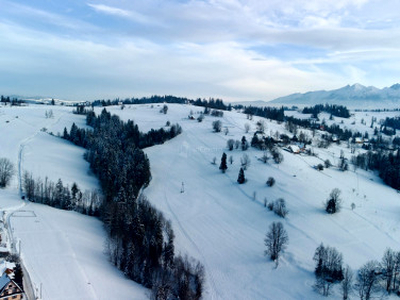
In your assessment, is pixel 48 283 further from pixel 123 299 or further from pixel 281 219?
pixel 281 219

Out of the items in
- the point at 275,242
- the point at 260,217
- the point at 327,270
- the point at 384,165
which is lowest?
the point at 327,270

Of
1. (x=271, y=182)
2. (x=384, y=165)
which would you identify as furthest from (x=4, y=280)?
(x=384, y=165)

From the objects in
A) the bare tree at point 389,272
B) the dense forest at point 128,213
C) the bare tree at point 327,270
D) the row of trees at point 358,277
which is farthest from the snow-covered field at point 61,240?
the bare tree at point 389,272

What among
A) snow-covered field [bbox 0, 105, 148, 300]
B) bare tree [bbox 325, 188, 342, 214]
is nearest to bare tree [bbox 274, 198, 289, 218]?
bare tree [bbox 325, 188, 342, 214]

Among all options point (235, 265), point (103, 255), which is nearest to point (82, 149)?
point (103, 255)

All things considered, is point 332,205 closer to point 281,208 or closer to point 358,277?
point 281,208

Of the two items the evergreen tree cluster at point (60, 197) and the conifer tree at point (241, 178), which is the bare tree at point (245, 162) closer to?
the conifer tree at point (241, 178)
